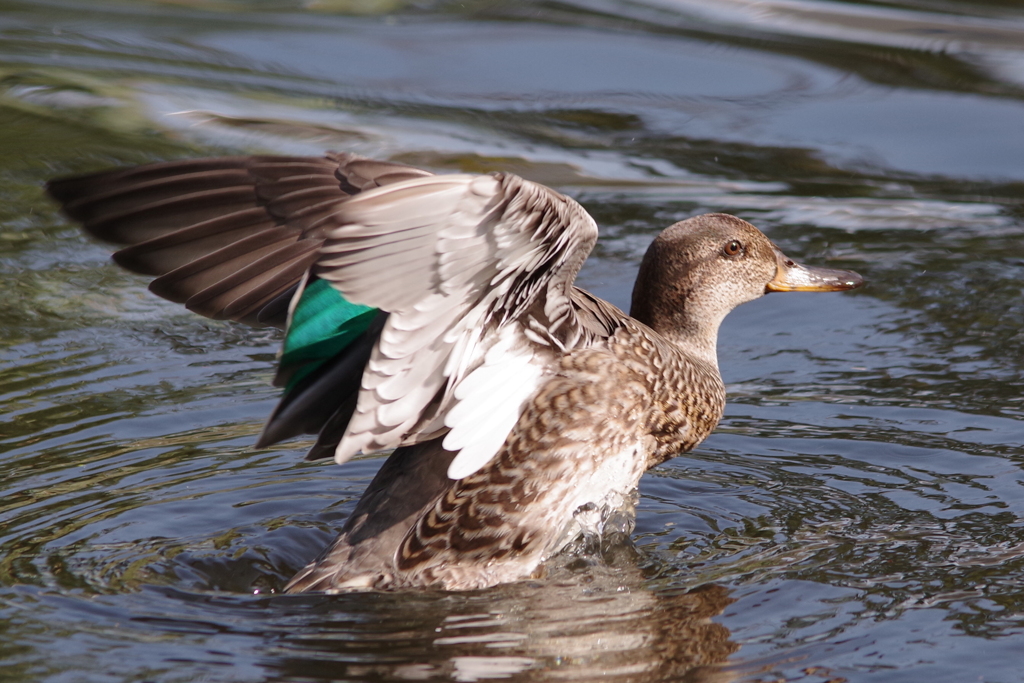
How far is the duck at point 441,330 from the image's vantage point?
3.49 m

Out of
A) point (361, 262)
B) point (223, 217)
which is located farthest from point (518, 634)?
point (223, 217)

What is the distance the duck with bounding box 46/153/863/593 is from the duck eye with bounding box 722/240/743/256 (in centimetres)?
1

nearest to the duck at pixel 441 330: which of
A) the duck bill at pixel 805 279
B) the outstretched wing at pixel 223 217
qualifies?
the outstretched wing at pixel 223 217

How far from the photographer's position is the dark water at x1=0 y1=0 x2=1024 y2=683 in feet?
12.6

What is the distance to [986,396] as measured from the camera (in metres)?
5.59

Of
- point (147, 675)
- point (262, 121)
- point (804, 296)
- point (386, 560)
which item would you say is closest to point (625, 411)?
point (386, 560)

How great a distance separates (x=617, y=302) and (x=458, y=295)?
3214 mm

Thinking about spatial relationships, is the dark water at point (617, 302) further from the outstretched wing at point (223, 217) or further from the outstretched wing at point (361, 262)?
the outstretched wing at point (223, 217)

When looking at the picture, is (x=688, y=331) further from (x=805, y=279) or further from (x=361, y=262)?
(x=361, y=262)

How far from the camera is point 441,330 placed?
3.81 metres

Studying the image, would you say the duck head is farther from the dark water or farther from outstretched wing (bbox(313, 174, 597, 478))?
outstretched wing (bbox(313, 174, 597, 478))

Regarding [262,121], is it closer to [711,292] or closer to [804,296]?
[804,296]

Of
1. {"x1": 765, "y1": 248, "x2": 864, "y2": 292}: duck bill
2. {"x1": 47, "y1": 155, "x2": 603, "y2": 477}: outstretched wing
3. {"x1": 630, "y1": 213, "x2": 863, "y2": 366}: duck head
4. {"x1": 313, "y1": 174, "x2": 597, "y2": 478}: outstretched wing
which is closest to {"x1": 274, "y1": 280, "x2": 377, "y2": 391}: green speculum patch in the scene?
{"x1": 47, "y1": 155, "x2": 603, "y2": 477}: outstretched wing

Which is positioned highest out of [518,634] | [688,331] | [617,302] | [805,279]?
[805,279]
